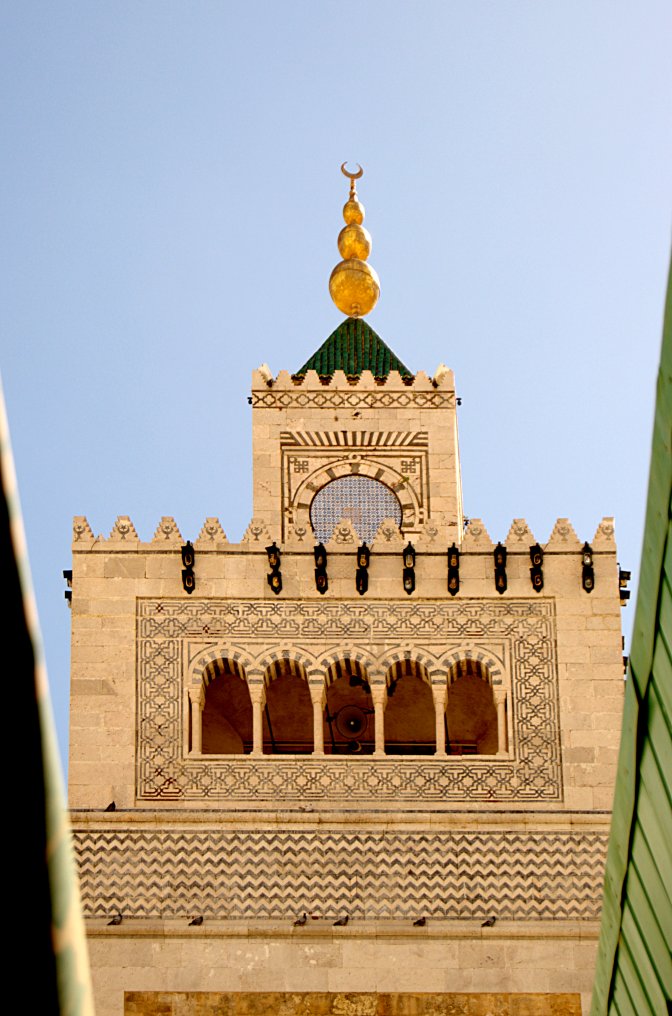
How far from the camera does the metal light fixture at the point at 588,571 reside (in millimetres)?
18078

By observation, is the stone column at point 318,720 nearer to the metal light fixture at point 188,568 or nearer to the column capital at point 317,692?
the column capital at point 317,692

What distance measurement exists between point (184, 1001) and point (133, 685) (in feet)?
9.93

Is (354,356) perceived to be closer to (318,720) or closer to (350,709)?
(350,709)

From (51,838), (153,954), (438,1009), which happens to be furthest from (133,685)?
(51,838)

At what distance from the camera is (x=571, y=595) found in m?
18.1

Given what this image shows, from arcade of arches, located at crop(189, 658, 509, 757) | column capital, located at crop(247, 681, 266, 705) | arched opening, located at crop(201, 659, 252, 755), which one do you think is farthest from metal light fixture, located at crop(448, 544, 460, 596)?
arched opening, located at crop(201, 659, 252, 755)

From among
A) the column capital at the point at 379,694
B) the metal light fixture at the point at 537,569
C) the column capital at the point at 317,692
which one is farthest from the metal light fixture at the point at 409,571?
the column capital at the point at 317,692

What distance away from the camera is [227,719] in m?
18.7

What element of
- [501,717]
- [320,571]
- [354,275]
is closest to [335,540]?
[320,571]

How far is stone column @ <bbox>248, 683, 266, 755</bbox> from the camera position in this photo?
17.2m

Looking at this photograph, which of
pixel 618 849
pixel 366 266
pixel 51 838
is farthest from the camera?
pixel 366 266

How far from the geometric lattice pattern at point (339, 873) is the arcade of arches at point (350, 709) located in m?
1.08

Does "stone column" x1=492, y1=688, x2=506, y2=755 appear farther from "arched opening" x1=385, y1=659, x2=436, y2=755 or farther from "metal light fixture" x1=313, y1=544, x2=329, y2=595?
"metal light fixture" x1=313, y1=544, x2=329, y2=595

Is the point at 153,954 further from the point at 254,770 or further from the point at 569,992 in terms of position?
the point at 569,992
